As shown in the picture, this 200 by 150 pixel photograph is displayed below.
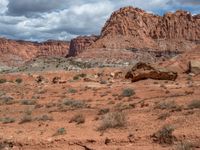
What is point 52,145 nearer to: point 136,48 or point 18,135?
point 18,135

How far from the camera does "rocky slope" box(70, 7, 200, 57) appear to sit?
407 feet

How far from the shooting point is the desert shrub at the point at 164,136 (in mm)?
10984

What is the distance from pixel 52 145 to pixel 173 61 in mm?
34422

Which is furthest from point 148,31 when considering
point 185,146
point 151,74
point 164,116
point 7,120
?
point 185,146

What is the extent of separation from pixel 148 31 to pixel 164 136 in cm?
12594

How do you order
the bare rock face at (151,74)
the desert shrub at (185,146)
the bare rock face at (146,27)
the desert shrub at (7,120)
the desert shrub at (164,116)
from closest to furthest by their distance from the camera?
1. the desert shrub at (185,146)
2. the desert shrub at (164,116)
3. the desert shrub at (7,120)
4. the bare rock face at (151,74)
5. the bare rock face at (146,27)

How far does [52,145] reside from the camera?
12.4 meters

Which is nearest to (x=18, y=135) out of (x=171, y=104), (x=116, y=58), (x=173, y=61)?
(x=171, y=104)

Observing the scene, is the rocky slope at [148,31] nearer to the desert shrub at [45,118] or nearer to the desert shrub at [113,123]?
the desert shrub at [45,118]

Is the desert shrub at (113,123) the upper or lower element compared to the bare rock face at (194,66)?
lower

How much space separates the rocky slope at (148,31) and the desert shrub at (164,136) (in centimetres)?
10759

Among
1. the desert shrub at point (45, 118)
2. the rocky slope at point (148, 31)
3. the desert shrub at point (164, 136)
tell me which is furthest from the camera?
the rocky slope at point (148, 31)

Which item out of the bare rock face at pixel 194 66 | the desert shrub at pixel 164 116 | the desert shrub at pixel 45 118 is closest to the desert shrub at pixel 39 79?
the bare rock face at pixel 194 66

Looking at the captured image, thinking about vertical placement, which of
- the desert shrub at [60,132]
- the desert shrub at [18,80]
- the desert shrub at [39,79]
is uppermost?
the desert shrub at [60,132]
